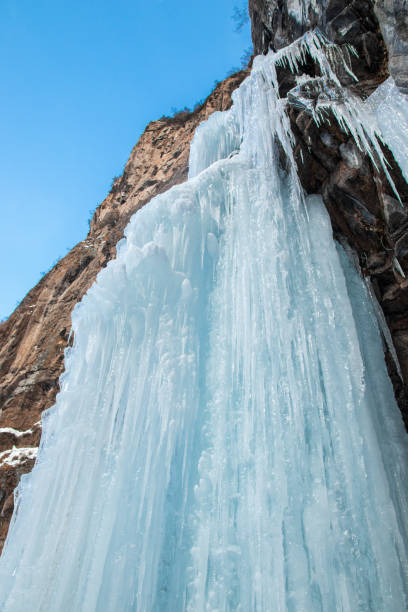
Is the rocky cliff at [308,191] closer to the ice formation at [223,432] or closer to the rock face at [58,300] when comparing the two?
the rock face at [58,300]

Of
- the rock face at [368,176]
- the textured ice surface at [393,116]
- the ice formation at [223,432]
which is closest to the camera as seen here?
the ice formation at [223,432]

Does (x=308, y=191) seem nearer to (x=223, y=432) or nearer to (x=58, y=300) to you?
(x=223, y=432)

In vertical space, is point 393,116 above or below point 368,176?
above

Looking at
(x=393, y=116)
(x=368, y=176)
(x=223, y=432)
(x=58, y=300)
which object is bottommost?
(x=223, y=432)

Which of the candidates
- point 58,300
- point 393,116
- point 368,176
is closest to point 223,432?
point 368,176

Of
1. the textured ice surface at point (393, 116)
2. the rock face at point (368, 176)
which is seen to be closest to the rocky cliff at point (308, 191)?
the rock face at point (368, 176)

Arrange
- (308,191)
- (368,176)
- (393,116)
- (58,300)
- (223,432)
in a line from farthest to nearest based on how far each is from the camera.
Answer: (58,300)
(308,191)
(368,176)
(393,116)
(223,432)

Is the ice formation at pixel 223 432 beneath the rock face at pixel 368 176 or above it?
beneath

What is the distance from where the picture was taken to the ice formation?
2.50m

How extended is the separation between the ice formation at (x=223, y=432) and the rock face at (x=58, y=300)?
2.32 metres

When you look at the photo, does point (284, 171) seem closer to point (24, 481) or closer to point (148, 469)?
point (148, 469)

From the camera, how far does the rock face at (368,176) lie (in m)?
3.55

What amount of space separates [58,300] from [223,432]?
5586mm

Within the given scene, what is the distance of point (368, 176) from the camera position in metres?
3.63
